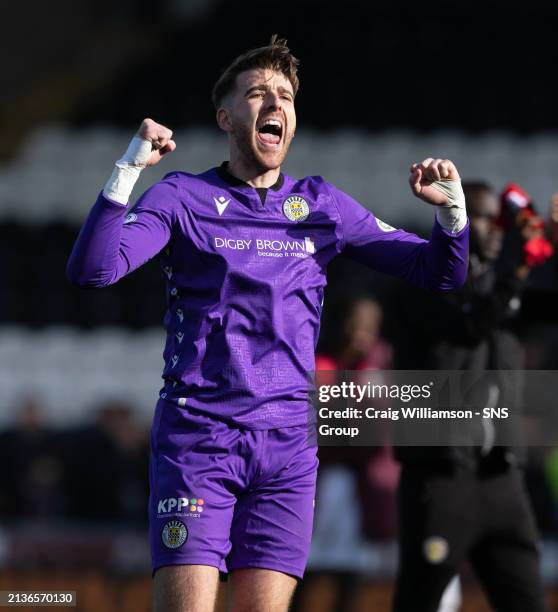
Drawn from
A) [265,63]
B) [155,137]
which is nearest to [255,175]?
[265,63]

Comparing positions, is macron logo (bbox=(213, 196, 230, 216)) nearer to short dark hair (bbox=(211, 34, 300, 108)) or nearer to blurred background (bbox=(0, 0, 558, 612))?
short dark hair (bbox=(211, 34, 300, 108))

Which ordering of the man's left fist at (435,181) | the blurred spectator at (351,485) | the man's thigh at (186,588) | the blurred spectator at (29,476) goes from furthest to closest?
the blurred spectator at (29,476)
the blurred spectator at (351,485)
the man's left fist at (435,181)
the man's thigh at (186,588)

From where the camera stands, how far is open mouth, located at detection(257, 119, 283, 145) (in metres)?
3.71

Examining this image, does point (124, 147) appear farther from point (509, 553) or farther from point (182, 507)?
point (182, 507)

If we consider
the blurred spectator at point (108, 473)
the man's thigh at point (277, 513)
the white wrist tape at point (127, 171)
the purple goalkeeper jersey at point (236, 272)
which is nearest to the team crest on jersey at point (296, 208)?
the purple goalkeeper jersey at point (236, 272)

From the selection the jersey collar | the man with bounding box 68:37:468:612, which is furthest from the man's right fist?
the jersey collar

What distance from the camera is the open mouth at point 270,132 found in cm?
371

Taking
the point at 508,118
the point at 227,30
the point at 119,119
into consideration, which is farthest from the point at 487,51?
the point at 119,119

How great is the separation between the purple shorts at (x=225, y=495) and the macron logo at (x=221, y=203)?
0.59 m

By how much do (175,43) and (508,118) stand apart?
3572 millimetres

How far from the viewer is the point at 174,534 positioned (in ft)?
11.1

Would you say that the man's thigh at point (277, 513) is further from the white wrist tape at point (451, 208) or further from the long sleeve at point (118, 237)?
the white wrist tape at point (451, 208)

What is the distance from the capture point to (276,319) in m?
3.54

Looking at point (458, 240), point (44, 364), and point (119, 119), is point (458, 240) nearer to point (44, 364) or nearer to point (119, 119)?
point (44, 364)
